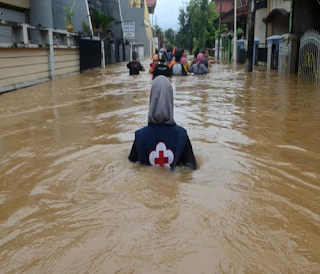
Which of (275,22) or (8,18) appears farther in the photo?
(275,22)

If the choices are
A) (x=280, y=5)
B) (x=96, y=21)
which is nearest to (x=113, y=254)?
(x=280, y=5)

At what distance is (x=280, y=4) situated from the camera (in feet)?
87.0

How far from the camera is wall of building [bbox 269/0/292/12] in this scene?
24.8m

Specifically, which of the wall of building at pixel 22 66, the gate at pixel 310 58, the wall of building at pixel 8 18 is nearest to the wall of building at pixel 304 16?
the gate at pixel 310 58

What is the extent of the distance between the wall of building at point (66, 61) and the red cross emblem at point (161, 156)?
14.3 m

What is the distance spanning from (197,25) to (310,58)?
119 ft

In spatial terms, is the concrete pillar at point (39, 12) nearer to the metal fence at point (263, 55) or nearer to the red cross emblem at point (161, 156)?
the metal fence at point (263, 55)

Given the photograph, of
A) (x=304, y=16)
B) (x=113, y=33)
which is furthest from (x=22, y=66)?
(x=113, y=33)

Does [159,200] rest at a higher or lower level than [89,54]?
lower

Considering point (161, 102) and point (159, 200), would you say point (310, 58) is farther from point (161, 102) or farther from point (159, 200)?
point (159, 200)

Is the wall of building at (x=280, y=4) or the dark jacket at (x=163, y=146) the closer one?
the dark jacket at (x=163, y=146)

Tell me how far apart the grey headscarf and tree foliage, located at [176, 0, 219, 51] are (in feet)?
153

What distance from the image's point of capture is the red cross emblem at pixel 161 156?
16.6 ft

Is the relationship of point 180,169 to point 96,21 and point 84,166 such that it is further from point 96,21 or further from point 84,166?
point 96,21
